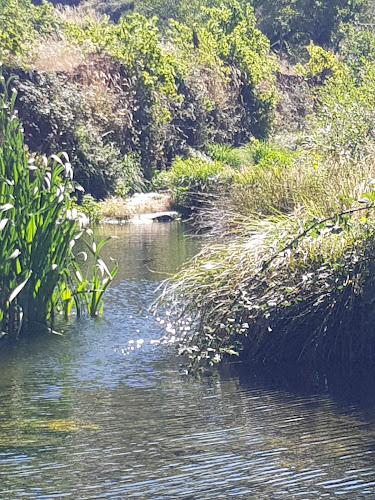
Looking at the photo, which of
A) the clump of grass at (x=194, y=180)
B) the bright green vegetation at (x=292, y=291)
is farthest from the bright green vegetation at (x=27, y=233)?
the clump of grass at (x=194, y=180)

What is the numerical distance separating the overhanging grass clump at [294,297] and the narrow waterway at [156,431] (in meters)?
0.35

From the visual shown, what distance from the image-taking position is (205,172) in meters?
23.5

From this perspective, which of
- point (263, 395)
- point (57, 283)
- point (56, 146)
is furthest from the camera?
point (56, 146)

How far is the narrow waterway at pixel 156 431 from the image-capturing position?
5172mm

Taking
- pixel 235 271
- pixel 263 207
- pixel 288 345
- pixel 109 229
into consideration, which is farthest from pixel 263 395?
pixel 109 229

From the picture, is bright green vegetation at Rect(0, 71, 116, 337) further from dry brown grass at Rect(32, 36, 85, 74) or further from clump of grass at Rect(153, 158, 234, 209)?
dry brown grass at Rect(32, 36, 85, 74)

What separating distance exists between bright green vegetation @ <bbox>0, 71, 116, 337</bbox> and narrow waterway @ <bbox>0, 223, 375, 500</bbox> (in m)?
0.37

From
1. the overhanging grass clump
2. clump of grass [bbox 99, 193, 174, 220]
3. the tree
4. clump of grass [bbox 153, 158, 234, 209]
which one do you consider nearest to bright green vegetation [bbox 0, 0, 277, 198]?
clump of grass [bbox 99, 193, 174, 220]

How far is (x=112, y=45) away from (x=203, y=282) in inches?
802

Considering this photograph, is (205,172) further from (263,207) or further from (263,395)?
(263,395)

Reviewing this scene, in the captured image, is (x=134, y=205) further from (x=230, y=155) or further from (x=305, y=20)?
(x=305, y=20)

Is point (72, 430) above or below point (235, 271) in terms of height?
below

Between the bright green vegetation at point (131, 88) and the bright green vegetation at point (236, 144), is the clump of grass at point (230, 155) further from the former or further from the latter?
the bright green vegetation at point (131, 88)

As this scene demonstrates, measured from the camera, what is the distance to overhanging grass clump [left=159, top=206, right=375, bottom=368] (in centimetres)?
721
